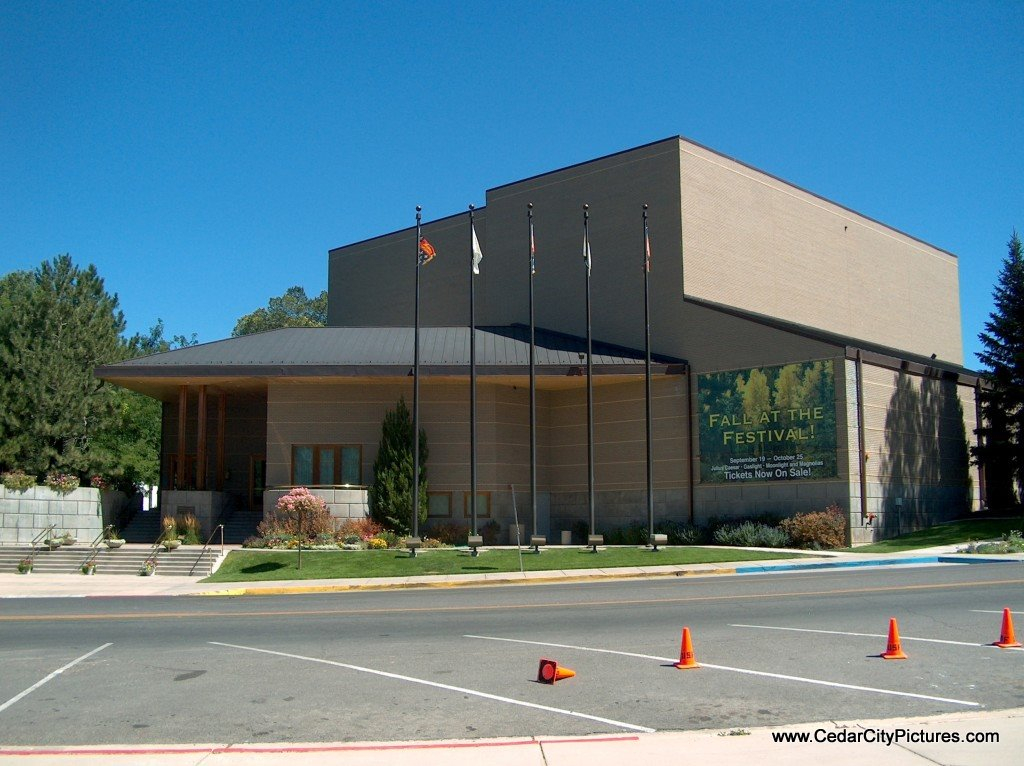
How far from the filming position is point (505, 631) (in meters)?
15.4

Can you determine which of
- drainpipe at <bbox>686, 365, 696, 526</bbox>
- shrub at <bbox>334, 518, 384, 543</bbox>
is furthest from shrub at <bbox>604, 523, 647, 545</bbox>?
shrub at <bbox>334, 518, 384, 543</bbox>

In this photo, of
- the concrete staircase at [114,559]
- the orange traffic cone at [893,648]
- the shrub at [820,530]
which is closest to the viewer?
the orange traffic cone at [893,648]

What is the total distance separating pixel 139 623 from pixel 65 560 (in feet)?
56.6

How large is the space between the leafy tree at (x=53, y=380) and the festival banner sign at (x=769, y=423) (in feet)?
80.1

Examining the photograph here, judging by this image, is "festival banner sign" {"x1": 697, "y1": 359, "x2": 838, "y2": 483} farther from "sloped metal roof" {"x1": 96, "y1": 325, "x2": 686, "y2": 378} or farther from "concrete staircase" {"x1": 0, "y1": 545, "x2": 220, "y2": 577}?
"concrete staircase" {"x1": 0, "y1": 545, "x2": 220, "y2": 577}

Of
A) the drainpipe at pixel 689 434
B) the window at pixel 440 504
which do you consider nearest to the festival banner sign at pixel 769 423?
the drainpipe at pixel 689 434

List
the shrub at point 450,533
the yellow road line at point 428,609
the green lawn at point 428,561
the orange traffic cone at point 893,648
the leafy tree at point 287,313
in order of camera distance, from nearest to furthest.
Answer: the orange traffic cone at point 893,648 < the yellow road line at point 428,609 < the green lawn at point 428,561 < the shrub at point 450,533 < the leafy tree at point 287,313

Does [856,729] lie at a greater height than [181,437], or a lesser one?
lesser

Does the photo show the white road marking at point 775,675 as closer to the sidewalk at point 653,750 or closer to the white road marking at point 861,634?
the sidewalk at point 653,750

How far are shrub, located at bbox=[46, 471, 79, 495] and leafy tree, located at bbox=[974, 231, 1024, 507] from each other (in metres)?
34.9

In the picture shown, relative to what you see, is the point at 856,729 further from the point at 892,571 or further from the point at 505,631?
the point at 892,571

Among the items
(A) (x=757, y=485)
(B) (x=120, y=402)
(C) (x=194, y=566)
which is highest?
(B) (x=120, y=402)

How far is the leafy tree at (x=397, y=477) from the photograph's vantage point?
36.4m

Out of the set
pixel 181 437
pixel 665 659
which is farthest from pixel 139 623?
pixel 181 437
